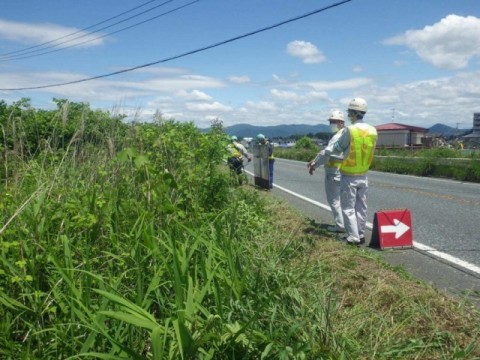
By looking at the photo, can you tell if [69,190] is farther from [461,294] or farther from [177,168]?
[461,294]

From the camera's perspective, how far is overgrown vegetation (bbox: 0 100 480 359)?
2471mm

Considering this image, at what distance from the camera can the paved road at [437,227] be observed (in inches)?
185

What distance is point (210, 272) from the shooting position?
9.70 ft

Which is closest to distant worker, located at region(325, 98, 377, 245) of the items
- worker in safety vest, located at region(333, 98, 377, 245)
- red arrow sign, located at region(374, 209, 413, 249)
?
worker in safety vest, located at region(333, 98, 377, 245)

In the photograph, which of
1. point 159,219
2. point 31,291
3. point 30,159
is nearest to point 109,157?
point 30,159

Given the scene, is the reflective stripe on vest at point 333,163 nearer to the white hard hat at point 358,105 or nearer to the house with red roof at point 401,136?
the white hard hat at point 358,105

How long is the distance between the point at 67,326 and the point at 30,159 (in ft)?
8.36

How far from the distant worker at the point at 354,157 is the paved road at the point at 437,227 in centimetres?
68

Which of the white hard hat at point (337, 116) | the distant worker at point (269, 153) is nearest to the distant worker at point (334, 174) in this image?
the white hard hat at point (337, 116)

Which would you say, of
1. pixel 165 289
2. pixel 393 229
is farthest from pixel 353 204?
pixel 165 289

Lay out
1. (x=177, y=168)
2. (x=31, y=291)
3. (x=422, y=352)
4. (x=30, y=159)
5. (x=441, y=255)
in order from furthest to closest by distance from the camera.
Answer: (x=177, y=168) < (x=441, y=255) < (x=30, y=159) < (x=31, y=291) < (x=422, y=352)

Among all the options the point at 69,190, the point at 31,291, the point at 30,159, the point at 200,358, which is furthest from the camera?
the point at 30,159

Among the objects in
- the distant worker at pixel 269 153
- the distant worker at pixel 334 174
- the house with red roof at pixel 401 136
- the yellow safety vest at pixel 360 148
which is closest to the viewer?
the yellow safety vest at pixel 360 148

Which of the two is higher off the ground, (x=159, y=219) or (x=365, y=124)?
(x=365, y=124)
